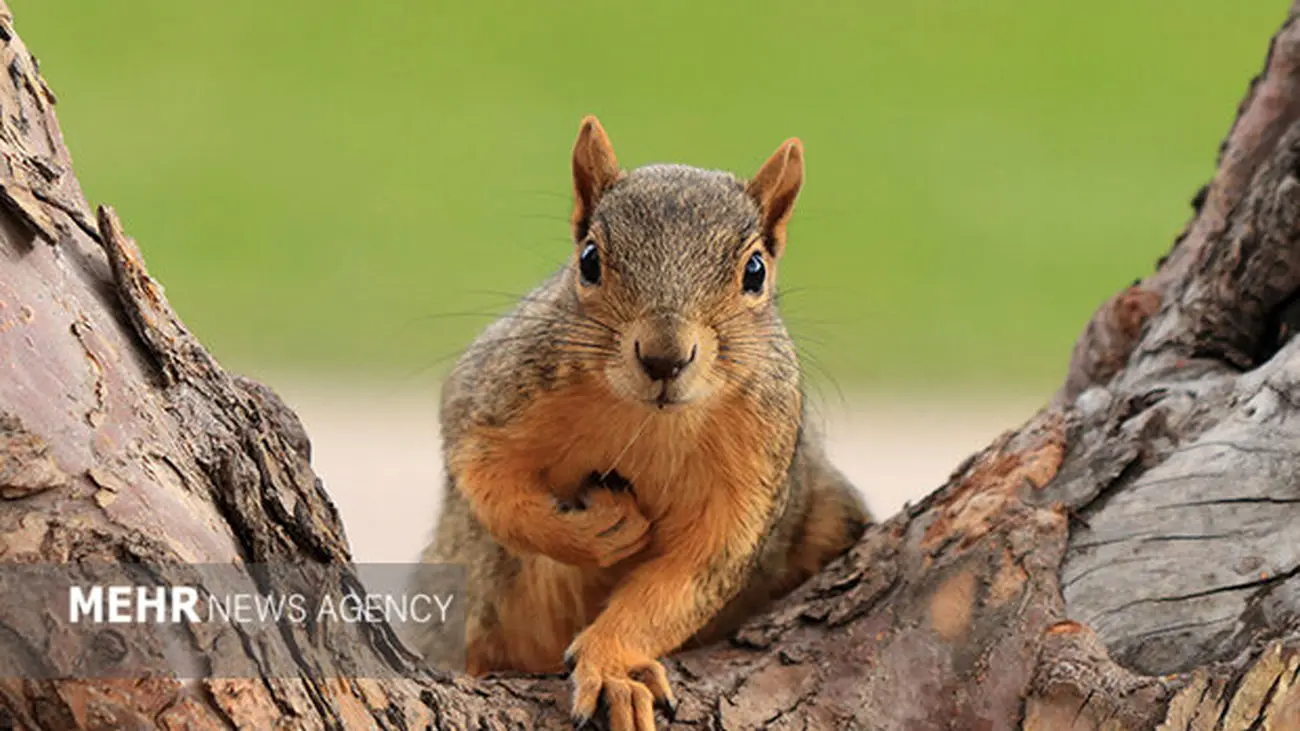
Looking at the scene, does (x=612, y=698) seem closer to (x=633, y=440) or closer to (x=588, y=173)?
(x=633, y=440)

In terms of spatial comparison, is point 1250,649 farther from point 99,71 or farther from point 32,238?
point 99,71

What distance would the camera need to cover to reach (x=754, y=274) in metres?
1.29

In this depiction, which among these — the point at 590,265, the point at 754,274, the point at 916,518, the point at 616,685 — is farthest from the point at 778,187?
the point at 616,685

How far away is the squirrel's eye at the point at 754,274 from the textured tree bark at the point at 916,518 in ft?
0.80

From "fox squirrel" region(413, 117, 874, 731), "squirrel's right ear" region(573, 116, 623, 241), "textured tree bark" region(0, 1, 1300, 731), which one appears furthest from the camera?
"squirrel's right ear" region(573, 116, 623, 241)

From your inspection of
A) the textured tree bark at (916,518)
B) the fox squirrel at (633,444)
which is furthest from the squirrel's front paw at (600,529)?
the textured tree bark at (916,518)

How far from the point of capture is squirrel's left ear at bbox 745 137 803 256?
1346 millimetres

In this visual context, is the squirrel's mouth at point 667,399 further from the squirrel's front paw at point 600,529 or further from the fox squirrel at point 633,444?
the squirrel's front paw at point 600,529

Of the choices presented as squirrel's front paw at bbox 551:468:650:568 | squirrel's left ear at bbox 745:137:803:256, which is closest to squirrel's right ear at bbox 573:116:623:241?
squirrel's left ear at bbox 745:137:803:256

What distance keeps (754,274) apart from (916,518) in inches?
10.1

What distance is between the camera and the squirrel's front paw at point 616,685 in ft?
3.67

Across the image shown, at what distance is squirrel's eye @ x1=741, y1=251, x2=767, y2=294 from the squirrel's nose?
0.17 m

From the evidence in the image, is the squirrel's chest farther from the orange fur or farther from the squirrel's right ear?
the squirrel's right ear

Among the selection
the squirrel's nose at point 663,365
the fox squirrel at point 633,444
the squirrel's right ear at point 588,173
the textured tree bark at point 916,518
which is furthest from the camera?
the squirrel's right ear at point 588,173
